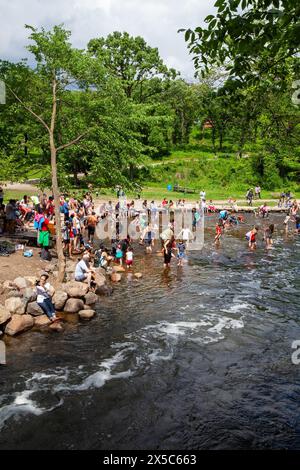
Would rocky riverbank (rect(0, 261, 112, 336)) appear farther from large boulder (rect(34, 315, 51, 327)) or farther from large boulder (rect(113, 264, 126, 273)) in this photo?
large boulder (rect(113, 264, 126, 273))

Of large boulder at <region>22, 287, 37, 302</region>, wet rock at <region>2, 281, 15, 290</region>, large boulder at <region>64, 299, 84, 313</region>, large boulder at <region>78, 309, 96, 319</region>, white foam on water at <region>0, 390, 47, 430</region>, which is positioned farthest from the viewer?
wet rock at <region>2, 281, 15, 290</region>

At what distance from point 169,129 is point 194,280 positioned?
52215 mm

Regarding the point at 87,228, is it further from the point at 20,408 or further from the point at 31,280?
the point at 20,408

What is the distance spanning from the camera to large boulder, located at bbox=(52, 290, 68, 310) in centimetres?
1451

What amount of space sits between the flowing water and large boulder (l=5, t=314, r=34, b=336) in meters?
0.28

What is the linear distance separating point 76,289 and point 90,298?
0.67m

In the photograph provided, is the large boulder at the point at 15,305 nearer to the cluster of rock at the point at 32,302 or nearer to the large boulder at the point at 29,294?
the cluster of rock at the point at 32,302

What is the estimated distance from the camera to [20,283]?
15328mm

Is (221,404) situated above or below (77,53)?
below

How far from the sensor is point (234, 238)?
29797 millimetres

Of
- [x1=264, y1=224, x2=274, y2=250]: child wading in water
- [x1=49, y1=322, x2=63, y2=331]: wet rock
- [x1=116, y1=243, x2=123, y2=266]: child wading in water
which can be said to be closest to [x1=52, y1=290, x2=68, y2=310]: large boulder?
[x1=49, y1=322, x2=63, y2=331]: wet rock
